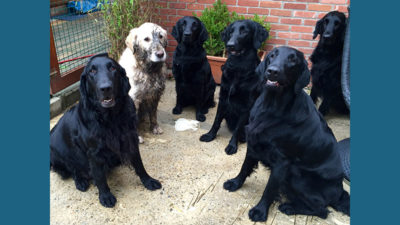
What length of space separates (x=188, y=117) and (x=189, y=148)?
2.64 feet

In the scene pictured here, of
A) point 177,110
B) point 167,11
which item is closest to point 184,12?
point 167,11

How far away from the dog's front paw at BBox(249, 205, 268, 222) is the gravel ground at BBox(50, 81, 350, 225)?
0.16ft

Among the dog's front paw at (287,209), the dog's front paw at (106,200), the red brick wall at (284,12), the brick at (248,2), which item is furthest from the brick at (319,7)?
the dog's front paw at (106,200)

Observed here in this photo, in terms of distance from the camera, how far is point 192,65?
3650 mm

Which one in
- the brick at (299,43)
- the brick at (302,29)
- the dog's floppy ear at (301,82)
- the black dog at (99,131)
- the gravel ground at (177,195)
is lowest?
the gravel ground at (177,195)

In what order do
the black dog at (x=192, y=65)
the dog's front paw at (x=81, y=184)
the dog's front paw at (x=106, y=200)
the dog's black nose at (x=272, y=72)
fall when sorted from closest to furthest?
the dog's black nose at (x=272, y=72), the dog's front paw at (x=106, y=200), the dog's front paw at (x=81, y=184), the black dog at (x=192, y=65)

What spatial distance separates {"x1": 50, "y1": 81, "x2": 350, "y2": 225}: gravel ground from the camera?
240 cm

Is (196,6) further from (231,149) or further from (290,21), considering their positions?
(231,149)

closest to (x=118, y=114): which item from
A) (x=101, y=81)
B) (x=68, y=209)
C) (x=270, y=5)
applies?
(x=101, y=81)

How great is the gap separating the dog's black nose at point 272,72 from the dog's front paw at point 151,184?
4.81 feet

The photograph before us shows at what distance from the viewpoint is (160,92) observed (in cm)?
345

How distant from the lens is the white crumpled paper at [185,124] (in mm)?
3787

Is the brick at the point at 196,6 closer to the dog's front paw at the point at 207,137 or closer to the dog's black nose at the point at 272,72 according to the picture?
the dog's front paw at the point at 207,137

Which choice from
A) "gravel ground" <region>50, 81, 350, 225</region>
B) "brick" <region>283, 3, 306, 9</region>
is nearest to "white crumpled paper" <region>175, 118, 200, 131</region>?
"gravel ground" <region>50, 81, 350, 225</region>
